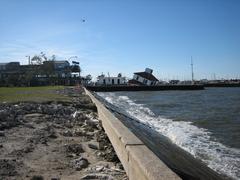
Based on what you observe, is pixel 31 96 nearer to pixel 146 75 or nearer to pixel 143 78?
pixel 143 78

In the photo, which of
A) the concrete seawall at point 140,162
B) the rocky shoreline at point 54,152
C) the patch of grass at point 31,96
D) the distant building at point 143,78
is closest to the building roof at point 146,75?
the distant building at point 143,78

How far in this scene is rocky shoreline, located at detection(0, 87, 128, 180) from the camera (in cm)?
691

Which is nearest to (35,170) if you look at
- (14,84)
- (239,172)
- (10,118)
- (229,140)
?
(239,172)

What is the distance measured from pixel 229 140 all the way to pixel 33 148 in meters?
10.2

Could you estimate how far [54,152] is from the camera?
347 inches

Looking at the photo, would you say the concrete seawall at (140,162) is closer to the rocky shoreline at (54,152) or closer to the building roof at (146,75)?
the rocky shoreline at (54,152)

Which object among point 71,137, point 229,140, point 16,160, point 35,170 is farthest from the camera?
point 229,140

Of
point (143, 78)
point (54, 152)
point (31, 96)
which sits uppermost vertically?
point (143, 78)

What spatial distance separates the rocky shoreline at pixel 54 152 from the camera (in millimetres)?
6914

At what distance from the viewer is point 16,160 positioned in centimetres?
781

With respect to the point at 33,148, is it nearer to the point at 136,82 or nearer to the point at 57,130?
the point at 57,130

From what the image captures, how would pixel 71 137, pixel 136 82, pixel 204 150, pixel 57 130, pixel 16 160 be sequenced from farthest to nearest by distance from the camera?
pixel 136 82, pixel 204 150, pixel 57 130, pixel 71 137, pixel 16 160

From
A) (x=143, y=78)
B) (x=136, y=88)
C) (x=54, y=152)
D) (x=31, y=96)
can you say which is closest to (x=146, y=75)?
(x=143, y=78)

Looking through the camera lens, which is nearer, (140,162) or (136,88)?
(140,162)
